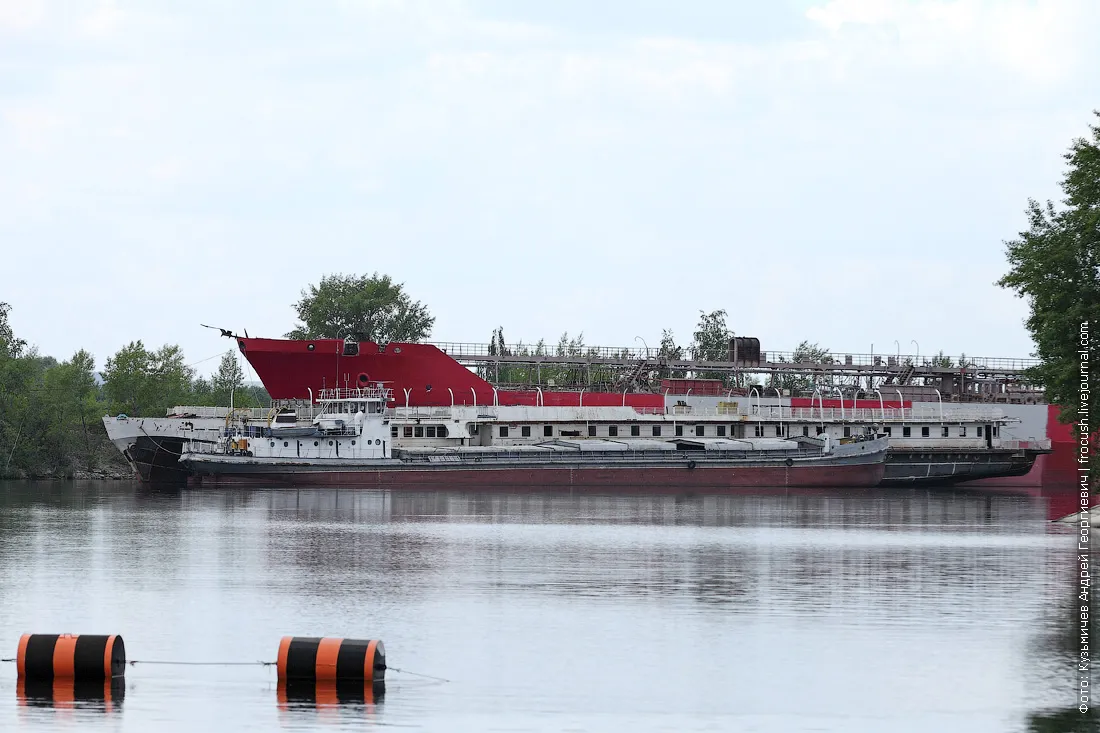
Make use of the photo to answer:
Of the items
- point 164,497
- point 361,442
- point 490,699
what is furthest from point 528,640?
point 361,442

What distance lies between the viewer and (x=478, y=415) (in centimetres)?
7938

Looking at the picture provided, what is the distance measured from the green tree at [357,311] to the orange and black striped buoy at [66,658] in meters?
101

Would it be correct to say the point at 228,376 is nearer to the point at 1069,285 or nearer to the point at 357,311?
the point at 357,311

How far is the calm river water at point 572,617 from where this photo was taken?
1994 cm

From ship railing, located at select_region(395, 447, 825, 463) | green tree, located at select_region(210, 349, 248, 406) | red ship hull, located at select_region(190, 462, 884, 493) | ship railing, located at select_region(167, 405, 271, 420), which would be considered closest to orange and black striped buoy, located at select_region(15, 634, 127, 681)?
red ship hull, located at select_region(190, 462, 884, 493)

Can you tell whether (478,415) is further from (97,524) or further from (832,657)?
(832,657)

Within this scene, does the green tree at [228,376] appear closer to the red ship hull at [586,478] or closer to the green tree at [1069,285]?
the red ship hull at [586,478]

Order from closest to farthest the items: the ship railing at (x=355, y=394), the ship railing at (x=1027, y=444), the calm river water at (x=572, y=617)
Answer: the calm river water at (x=572, y=617) < the ship railing at (x=355, y=394) < the ship railing at (x=1027, y=444)

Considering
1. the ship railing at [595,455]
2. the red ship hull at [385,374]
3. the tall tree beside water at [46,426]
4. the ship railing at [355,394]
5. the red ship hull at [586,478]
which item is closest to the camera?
the red ship hull at [586,478]

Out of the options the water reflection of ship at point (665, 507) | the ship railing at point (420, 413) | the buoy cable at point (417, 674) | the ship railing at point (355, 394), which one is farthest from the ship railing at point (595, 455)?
the buoy cable at point (417, 674)

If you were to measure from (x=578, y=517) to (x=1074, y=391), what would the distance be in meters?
18.3

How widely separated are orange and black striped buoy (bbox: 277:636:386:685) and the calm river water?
1.73 ft

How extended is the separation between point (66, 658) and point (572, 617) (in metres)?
9.98

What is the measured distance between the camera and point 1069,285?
45844mm
